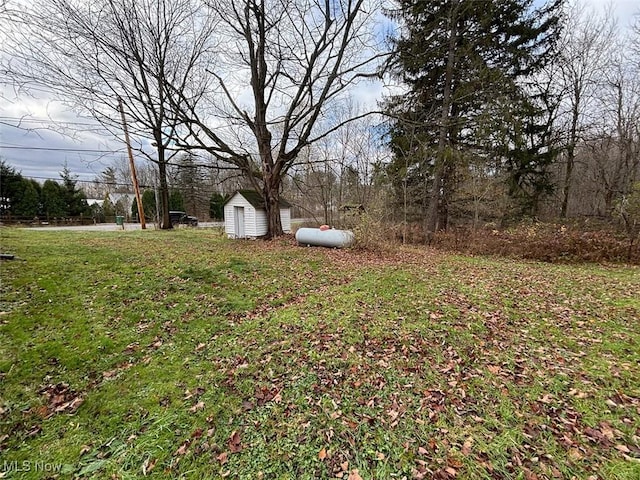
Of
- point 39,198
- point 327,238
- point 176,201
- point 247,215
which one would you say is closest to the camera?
→ point 327,238

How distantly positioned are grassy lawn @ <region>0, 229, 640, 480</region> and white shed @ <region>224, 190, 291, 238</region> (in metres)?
6.57

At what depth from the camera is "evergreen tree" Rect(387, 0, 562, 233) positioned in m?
10.0

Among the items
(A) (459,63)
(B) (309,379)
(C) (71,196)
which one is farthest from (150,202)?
(B) (309,379)

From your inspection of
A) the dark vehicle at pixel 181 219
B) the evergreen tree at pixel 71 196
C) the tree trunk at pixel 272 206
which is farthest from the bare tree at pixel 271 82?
the evergreen tree at pixel 71 196

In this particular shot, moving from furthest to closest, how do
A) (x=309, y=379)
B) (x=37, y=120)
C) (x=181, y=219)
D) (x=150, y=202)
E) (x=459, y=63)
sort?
(x=150, y=202), (x=181, y=219), (x=459, y=63), (x=37, y=120), (x=309, y=379)

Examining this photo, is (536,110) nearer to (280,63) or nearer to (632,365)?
(280,63)

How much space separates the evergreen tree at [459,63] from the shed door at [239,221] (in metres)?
6.88

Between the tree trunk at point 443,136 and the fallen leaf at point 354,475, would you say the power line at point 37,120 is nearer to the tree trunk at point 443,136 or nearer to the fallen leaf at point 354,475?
the fallen leaf at point 354,475

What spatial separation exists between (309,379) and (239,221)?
10.5 metres

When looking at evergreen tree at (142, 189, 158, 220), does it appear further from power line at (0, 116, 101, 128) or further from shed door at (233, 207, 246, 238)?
power line at (0, 116, 101, 128)

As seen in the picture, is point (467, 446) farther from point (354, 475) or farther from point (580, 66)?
point (580, 66)

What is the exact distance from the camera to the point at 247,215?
11.8m

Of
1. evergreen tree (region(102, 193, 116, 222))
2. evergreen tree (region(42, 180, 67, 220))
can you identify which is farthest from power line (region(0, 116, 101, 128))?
evergreen tree (region(102, 193, 116, 222))

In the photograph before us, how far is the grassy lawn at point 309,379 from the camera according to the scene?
1.91 metres
